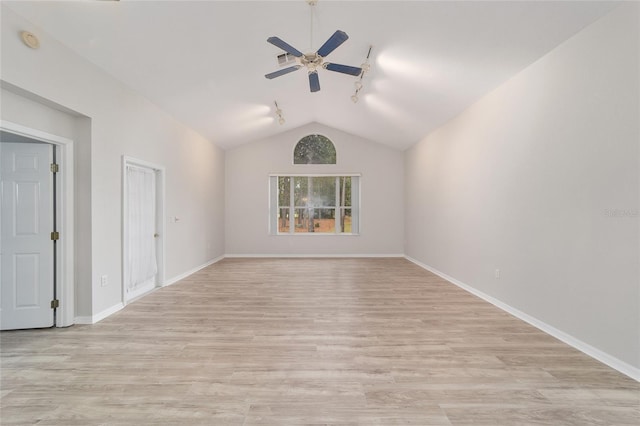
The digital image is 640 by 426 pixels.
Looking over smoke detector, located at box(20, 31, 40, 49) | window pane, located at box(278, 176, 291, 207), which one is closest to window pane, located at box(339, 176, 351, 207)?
window pane, located at box(278, 176, 291, 207)

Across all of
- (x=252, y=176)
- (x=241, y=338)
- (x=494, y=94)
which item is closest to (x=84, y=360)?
(x=241, y=338)

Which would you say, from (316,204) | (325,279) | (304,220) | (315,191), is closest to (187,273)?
(325,279)

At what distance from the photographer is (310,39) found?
11.1 ft

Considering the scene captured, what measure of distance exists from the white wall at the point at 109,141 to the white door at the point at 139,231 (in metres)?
0.21

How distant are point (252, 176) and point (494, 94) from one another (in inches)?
226

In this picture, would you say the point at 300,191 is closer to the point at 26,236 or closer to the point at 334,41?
the point at 334,41

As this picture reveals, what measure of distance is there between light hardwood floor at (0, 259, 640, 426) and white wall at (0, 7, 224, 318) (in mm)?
862

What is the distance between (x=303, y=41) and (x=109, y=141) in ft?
8.47

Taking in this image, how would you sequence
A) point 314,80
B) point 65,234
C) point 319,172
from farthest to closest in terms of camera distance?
point 319,172, point 314,80, point 65,234

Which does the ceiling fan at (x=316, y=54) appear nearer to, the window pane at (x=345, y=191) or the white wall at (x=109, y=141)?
the white wall at (x=109, y=141)

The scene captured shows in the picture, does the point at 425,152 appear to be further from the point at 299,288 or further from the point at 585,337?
the point at 585,337

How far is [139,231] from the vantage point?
13.8 feet

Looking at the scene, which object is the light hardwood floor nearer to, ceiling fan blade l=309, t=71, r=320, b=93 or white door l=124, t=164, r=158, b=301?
white door l=124, t=164, r=158, b=301

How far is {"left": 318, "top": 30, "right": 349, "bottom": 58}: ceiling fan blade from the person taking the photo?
2582 mm
